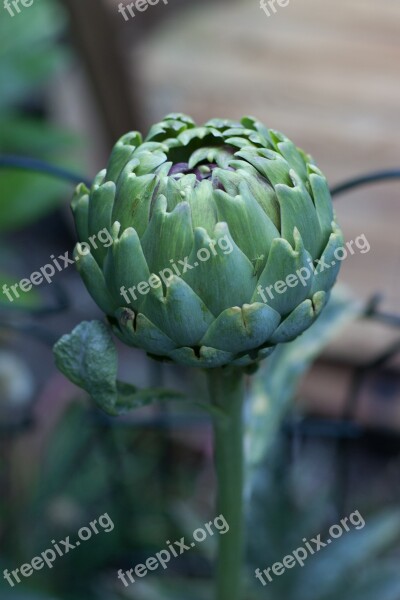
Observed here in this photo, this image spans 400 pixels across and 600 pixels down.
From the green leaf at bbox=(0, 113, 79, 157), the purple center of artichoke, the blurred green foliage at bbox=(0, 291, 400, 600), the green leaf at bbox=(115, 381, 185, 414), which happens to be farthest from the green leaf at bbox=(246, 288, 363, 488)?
the green leaf at bbox=(0, 113, 79, 157)

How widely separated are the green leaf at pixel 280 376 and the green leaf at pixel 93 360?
21cm

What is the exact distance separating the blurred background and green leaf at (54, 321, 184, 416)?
20 centimetres

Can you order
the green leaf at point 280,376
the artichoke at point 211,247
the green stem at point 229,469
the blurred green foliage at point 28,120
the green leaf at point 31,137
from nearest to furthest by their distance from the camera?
the artichoke at point 211,247, the green stem at point 229,469, the green leaf at point 280,376, the blurred green foliage at point 28,120, the green leaf at point 31,137

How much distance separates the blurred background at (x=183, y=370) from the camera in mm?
851

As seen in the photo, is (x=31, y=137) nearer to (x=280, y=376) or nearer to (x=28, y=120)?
(x=28, y=120)

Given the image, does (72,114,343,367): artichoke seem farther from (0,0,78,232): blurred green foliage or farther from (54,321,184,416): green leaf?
(0,0,78,232): blurred green foliage

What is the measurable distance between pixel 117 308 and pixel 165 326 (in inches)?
1.4

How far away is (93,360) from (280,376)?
0.90 ft

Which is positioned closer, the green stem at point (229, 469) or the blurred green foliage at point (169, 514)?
the green stem at point (229, 469)

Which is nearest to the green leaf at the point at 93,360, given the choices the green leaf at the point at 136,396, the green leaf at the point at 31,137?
the green leaf at the point at 136,396

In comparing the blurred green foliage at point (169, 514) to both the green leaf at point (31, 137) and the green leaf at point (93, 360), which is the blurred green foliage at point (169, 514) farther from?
the green leaf at point (31, 137)

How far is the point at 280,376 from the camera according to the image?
2.28ft

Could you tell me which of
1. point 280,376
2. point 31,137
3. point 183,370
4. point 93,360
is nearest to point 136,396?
point 93,360

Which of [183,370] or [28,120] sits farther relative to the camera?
[28,120]
